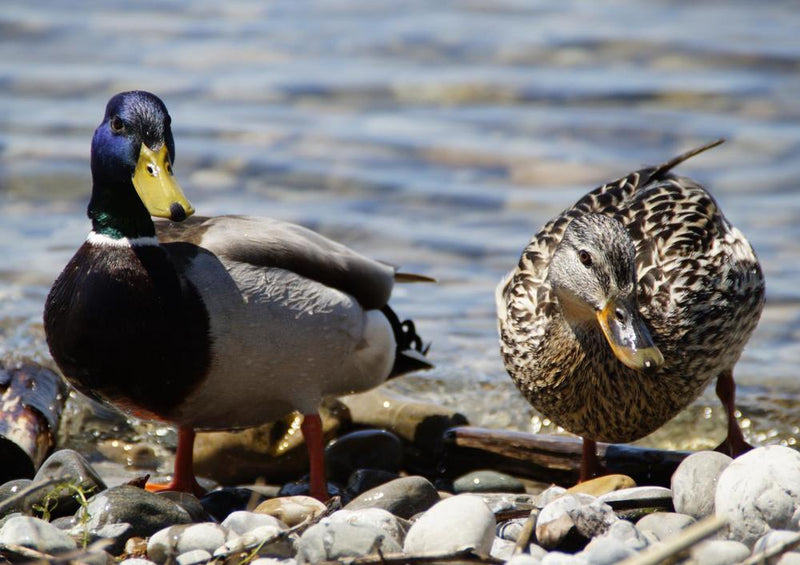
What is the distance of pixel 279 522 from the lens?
3.68 meters

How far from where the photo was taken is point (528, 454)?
470 cm

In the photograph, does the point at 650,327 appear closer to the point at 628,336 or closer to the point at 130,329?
the point at 628,336


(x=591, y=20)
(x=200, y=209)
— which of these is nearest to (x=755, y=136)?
(x=591, y=20)

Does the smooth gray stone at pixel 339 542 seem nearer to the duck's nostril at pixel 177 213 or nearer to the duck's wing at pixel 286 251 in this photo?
the duck's nostril at pixel 177 213

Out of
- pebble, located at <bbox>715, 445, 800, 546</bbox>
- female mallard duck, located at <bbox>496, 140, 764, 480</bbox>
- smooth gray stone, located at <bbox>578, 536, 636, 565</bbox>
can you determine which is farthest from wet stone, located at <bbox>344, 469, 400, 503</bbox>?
smooth gray stone, located at <bbox>578, 536, 636, 565</bbox>

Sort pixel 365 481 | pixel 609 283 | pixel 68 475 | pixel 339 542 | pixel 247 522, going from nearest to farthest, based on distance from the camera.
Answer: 1. pixel 339 542
2. pixel 247 522
3. pixel 609 283
4. pixel 68 475
5. pixel 365 481

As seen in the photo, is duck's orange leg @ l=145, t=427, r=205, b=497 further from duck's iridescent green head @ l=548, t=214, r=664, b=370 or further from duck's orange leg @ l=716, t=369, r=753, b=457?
duck's orange leg @ l=716, t=369, r=753, b=457

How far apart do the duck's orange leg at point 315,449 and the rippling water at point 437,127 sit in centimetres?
111

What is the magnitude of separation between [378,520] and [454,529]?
321 millimetres

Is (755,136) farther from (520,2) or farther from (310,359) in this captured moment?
(310,359)

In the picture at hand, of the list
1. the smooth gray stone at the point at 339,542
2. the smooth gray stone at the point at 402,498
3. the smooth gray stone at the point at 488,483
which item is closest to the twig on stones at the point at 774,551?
the smooth gray stone at the point at 339,542

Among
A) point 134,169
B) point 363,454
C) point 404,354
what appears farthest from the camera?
point 404,354

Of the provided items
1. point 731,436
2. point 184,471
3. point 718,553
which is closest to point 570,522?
point 718,553

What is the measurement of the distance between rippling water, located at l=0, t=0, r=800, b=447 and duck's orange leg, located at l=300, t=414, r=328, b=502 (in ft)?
3.66
